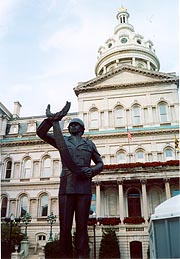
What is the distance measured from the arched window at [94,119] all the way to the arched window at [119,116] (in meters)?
2.14

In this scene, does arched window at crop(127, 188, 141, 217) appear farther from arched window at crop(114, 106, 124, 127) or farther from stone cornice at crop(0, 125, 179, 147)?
arched window at crop(114, 106, 124, 127)

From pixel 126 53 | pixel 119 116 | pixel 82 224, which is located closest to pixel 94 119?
pixel 119 116

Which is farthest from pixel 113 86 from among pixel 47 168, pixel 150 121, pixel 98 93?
pixel 47 168

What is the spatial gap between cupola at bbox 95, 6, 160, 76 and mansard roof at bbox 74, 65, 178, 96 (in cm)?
1206

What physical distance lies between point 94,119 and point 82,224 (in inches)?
1101

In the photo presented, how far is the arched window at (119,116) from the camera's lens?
32.2 m

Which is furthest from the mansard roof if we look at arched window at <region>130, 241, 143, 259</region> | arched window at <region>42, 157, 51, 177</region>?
arched window at <region>130, 241, 143, 259</region>

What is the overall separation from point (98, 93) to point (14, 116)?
12.7 m

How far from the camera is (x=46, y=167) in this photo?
32.1 m

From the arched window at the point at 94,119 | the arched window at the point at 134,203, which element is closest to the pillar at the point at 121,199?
the arched window at the point at 134,203

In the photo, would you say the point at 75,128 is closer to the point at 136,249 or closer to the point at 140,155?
the point at 136,249

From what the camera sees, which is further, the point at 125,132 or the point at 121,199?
the point at 125,132

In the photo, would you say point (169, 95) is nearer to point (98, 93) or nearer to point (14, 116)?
point (98, 93)

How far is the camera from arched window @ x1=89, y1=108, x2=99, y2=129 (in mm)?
32656
